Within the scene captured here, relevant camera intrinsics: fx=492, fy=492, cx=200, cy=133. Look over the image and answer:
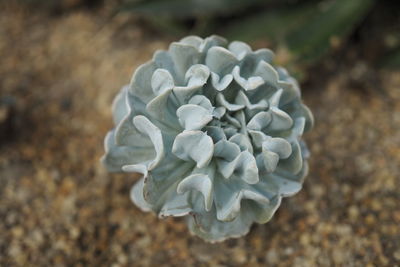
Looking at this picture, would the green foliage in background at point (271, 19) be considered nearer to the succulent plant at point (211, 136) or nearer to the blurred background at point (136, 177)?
the blurred background at point (136, 177)

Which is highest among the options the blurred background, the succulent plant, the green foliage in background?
the succulent plant

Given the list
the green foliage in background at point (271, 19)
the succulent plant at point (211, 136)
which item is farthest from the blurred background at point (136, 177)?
the succulent plant at point (211, 136)

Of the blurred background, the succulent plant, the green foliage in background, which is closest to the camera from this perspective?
the succulent plant

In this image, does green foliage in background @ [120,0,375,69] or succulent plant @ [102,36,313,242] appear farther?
green foliage in background @ [120,0,375,69]

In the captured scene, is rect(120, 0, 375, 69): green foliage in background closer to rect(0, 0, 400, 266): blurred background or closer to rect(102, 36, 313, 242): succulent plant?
rect(0, 0, 400, 266): blurred background

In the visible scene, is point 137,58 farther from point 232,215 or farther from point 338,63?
point 232,215

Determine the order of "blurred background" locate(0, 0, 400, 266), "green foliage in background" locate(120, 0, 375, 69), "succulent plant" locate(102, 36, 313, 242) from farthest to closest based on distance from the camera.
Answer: "green foliage in background" locate(120, 0, 375, 69), "blurred background" locate(0, 0, 400, 266), "succulent plant" locate(102, 36, 313, 242)

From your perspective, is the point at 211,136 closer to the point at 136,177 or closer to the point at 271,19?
the point at 136,177

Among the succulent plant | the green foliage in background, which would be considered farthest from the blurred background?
the succulent plant
